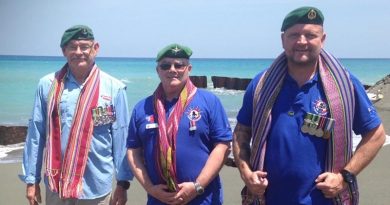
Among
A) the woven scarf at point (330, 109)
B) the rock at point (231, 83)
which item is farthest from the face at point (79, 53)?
the rock at point (231, 83)

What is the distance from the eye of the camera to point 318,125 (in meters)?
3.54

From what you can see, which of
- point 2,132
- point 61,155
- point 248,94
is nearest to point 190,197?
point 248,94

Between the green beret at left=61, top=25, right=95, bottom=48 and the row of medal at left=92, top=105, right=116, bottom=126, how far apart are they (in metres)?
0.56

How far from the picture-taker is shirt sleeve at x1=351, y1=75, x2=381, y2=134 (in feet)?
11.9

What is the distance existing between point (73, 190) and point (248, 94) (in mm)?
1556

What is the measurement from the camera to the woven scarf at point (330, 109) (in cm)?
355

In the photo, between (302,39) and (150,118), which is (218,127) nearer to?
(150,118)

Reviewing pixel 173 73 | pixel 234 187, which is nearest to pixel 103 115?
pixel 173 73

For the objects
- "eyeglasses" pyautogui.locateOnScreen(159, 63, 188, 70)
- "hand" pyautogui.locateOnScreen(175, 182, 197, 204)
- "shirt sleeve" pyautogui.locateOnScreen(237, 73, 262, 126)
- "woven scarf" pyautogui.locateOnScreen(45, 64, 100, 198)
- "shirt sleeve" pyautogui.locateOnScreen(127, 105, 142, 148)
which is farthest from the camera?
"woven scarf" pyautogui.locateOnScreen(45, 64, 100, 198)

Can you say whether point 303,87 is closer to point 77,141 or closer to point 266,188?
point 266,188

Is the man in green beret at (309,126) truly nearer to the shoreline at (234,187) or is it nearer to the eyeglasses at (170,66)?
the eyeglasses at (170,66)

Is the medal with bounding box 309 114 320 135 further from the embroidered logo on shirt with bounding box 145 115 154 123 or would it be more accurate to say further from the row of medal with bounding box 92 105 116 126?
the row of medal with bounding box 92 105 116 126

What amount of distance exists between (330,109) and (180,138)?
1075 millimetres

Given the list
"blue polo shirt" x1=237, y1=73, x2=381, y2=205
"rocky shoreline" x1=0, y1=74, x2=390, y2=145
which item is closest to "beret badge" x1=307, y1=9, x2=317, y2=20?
"blue polo shirt" x1=237, y1=73, x2=381, y2=205
